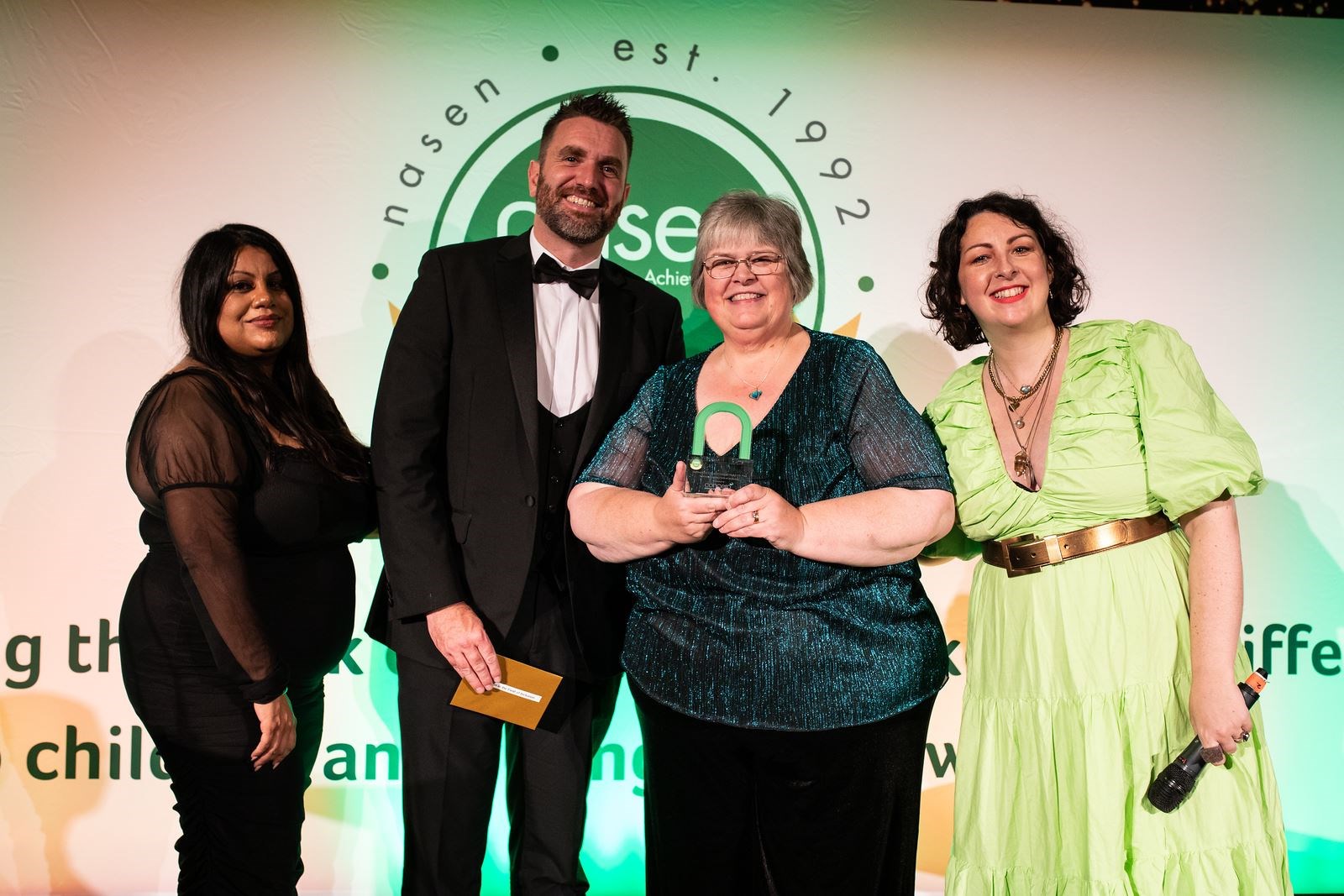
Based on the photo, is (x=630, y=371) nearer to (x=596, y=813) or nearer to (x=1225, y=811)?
(x=1225, y=811)

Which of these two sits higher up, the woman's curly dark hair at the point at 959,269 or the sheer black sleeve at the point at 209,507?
the woman's curly dark hair at the point at 959,269

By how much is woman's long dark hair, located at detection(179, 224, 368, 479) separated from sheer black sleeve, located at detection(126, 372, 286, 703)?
0.34ft

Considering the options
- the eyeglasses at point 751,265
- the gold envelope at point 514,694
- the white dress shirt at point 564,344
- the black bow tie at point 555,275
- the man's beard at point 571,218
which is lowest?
the gold envelope at point 514,694

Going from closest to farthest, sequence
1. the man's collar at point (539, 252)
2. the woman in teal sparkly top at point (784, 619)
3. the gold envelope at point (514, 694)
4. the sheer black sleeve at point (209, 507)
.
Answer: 1. the woman in teal sparkly top at point (784, 619)
2. the sheer black sleeve at point (209, 507)
3. the gold envelope at point (514, 694)
4. the man's collar at point (539, 252)

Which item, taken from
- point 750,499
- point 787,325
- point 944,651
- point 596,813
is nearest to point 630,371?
point 787,325

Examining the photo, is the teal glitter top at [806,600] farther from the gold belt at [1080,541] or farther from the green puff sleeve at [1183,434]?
the green puff sleeve at [1183,434]

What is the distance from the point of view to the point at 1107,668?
190 cm

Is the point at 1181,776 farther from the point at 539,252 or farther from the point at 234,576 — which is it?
the point at 234,576

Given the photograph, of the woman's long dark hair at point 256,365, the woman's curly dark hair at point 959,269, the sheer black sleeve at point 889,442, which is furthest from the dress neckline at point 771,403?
the woman's long dark hair at point 256,365

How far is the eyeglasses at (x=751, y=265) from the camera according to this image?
73.2 inches

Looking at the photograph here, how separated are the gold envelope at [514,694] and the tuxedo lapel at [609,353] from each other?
435 mm

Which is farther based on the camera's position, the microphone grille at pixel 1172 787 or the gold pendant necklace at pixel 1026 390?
the gold pendant necklace at pixel 1026 390

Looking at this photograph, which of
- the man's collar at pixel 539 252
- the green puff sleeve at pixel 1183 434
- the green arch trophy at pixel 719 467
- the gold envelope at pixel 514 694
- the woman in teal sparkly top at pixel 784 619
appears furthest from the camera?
the man's collar at pixel 539 252

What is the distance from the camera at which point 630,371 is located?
86.7 inches
